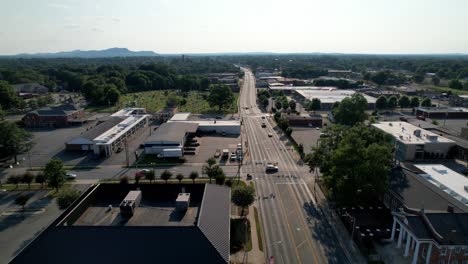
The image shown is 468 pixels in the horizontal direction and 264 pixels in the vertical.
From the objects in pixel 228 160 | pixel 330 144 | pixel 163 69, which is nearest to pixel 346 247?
pixel 330 144

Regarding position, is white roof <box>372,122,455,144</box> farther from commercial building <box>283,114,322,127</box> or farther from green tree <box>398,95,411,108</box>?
green tree <box>398,95,411,108</box>

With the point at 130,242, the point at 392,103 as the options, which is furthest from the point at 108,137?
the point at 392,103

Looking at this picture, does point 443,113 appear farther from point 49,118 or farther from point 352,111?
point 49,118

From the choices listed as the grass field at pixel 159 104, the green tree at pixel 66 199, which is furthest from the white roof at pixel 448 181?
the grass field at pixel 159 104

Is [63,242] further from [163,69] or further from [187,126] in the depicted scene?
[163,69]

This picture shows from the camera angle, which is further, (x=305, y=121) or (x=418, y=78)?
(x=418, y=78)

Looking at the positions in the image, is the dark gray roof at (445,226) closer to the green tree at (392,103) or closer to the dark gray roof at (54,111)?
the green tree at (392,103)
